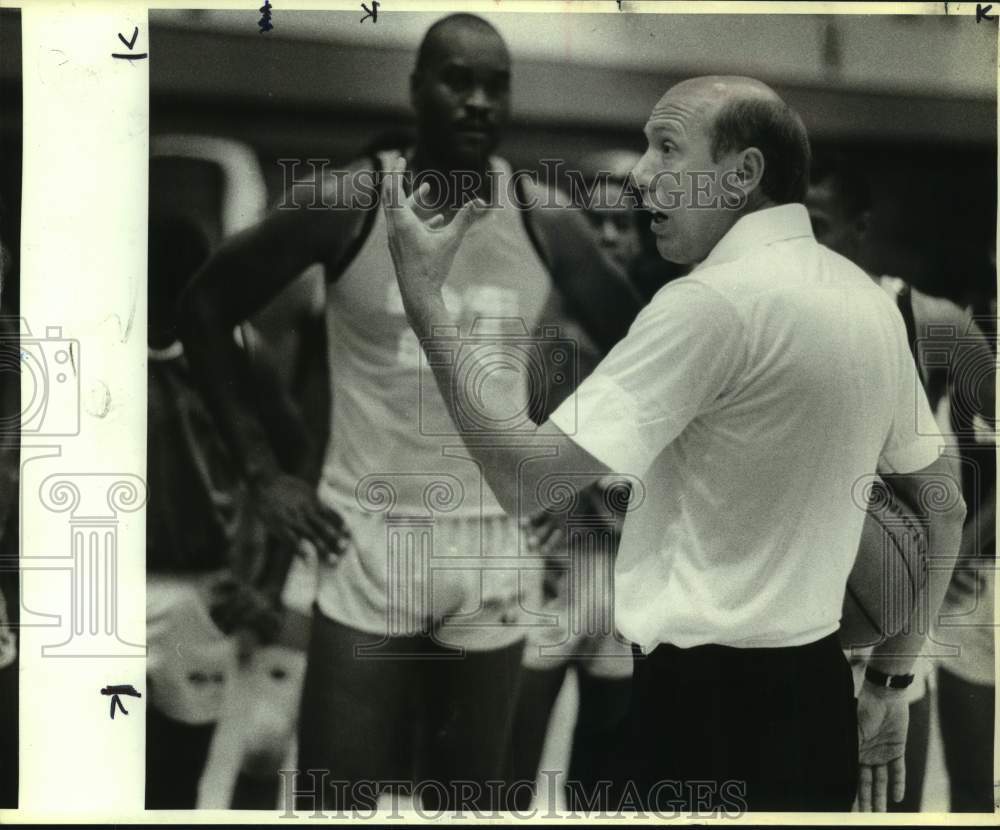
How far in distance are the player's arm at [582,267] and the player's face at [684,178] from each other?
0.14 m

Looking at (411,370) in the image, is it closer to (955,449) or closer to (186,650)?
(186,650)

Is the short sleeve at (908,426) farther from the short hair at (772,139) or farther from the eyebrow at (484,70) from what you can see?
the eyebrow at (484,70)

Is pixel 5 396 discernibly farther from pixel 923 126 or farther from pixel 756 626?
pixel 923 126

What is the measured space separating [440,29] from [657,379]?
0.98m

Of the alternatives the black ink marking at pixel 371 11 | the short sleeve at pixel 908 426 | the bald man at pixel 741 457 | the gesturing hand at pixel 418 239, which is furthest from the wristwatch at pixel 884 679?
the black ink marking at pixel 371 11

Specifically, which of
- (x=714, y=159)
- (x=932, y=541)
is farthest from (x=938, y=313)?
(x=714, y=159)

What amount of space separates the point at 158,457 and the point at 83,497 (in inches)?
8.3

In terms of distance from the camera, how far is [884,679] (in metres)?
2.57

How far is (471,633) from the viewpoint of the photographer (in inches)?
101

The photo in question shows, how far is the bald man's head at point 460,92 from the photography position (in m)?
2.55

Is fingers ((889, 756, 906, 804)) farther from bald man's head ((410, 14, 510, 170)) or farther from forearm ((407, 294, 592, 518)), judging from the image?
bald man's head ((410, 14, 510, 170))

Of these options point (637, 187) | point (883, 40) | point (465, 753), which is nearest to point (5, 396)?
point (465, 753)

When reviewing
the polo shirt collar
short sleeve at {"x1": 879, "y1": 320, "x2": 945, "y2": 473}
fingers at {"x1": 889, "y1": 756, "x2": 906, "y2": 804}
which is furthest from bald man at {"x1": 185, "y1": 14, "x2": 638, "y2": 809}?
fingers at {"x1": 889, "y1": 756, "x2": 906, "y2": 804}

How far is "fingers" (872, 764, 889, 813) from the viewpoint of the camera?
8.50 feet
